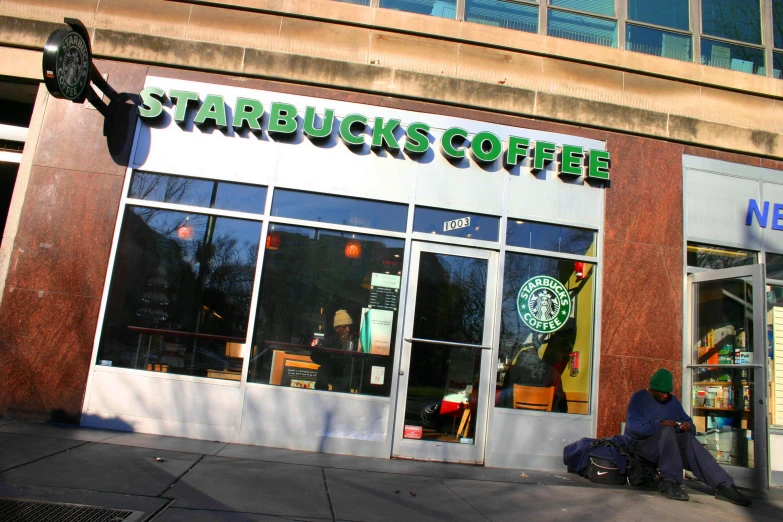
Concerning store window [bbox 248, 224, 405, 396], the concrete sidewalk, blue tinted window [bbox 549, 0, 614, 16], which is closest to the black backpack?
the concrete sidewalk

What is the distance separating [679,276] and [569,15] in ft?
13.3

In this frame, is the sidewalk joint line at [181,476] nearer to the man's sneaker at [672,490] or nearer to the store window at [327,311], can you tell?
the store window at [327,311]

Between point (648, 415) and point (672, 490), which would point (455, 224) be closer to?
point (648, 415)

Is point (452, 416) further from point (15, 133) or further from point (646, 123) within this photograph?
point (15, 133)

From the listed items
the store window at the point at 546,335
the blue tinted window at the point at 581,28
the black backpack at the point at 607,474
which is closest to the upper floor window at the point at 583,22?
the blue tinted window at the point at 581,28

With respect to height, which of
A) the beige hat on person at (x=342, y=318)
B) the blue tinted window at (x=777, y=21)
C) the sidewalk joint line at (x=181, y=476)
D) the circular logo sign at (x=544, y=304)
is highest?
the blue tinted window at (x=777, y=21)

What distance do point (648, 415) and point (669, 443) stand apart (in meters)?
0.45

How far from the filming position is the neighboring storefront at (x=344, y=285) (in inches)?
280

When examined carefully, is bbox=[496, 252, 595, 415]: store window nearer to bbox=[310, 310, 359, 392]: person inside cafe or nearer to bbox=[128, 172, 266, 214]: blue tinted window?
bbox=[310, 310, 359, 392]: person inside cafe

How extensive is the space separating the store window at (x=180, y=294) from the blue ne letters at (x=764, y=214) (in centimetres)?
680

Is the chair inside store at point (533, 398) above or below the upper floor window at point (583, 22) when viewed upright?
below

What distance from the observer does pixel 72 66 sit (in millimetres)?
6805

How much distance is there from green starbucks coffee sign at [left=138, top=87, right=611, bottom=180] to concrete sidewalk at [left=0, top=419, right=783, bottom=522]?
3849mm

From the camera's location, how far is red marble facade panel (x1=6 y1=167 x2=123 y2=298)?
7.19 m
